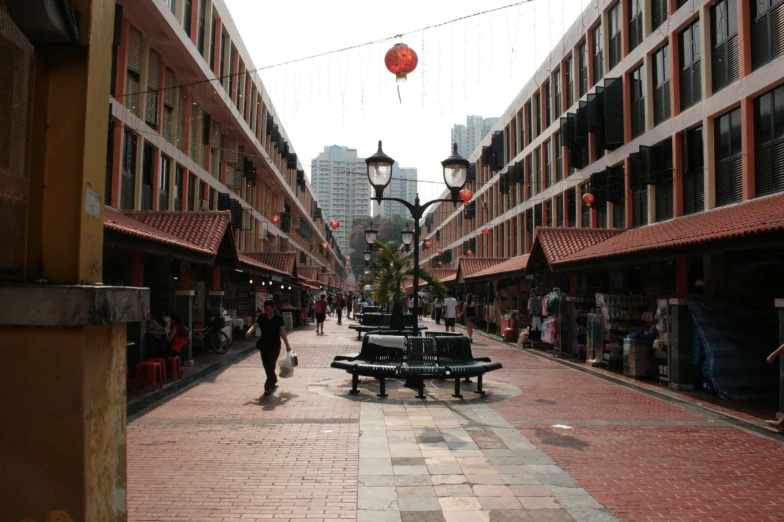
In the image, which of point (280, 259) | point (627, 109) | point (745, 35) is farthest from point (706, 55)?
point (280, 259)

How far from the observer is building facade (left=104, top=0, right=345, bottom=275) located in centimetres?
1841

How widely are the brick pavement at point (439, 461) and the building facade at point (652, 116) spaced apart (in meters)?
8.39

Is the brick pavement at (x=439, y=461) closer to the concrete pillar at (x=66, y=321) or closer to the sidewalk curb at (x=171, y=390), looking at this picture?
the sidewalk curb at (x=171, y=390)

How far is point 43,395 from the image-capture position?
102 inches

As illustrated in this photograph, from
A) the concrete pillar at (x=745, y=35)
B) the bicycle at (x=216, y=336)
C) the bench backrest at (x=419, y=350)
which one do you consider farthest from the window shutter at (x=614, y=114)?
the bicycle at (x=216, y=336)

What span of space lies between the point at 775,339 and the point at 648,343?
241 cm

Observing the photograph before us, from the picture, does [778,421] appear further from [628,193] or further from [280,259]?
[280,259]

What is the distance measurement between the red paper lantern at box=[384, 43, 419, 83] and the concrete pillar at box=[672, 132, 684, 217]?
12221 mm

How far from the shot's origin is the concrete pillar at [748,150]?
1459cm

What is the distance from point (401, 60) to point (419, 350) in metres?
5.01

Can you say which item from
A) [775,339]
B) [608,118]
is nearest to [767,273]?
[775,339]

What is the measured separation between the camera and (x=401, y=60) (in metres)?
8.66

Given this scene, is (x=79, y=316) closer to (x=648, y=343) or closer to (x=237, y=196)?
(x=648, y=343)

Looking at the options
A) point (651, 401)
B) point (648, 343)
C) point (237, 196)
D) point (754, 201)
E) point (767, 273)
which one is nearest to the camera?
point (651, 401)
